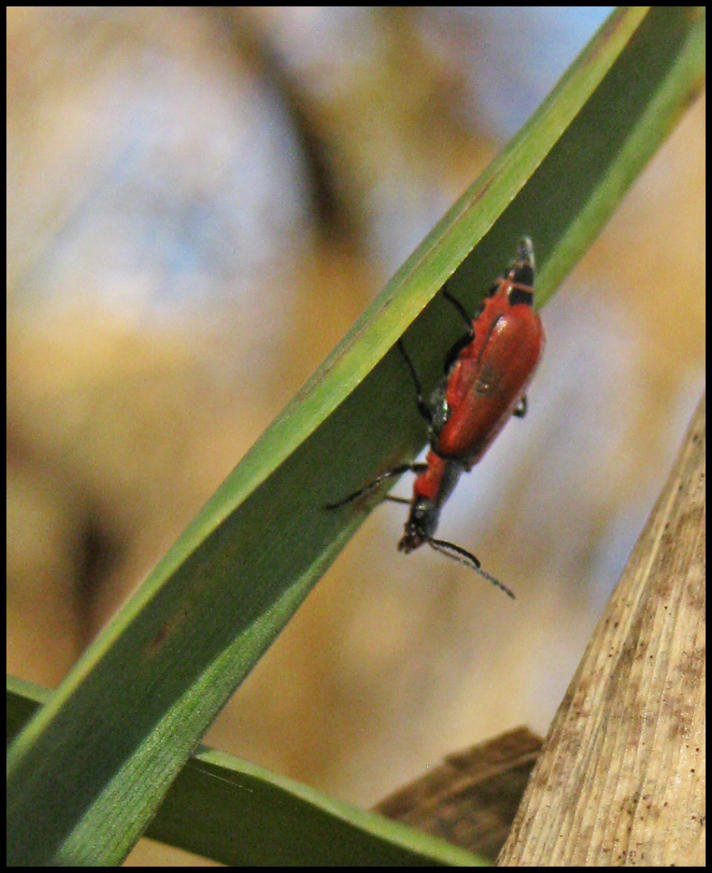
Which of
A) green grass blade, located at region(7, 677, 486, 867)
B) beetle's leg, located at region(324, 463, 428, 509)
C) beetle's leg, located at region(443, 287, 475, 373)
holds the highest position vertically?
beetle's leg, located at region(443, 287, 475, 373)

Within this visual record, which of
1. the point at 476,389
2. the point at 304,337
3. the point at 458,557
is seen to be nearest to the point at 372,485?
the point at 476,389

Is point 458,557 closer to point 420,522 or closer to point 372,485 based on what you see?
point 420,522

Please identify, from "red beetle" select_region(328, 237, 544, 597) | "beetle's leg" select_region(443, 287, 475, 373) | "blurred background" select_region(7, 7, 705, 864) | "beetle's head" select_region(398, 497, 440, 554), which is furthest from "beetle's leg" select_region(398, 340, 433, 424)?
"blurred background" select_region(7, 7, 705, 864)

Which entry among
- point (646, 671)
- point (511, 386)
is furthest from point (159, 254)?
point (646, 671)

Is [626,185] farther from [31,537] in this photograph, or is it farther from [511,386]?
[31,537]

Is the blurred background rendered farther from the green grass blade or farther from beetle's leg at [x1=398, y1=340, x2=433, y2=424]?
the green grass blade

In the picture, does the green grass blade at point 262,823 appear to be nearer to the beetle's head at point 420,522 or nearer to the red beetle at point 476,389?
the red beetle at point 476,389

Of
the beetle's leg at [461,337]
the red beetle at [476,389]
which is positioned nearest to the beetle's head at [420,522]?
the red beetle at [476,389]
